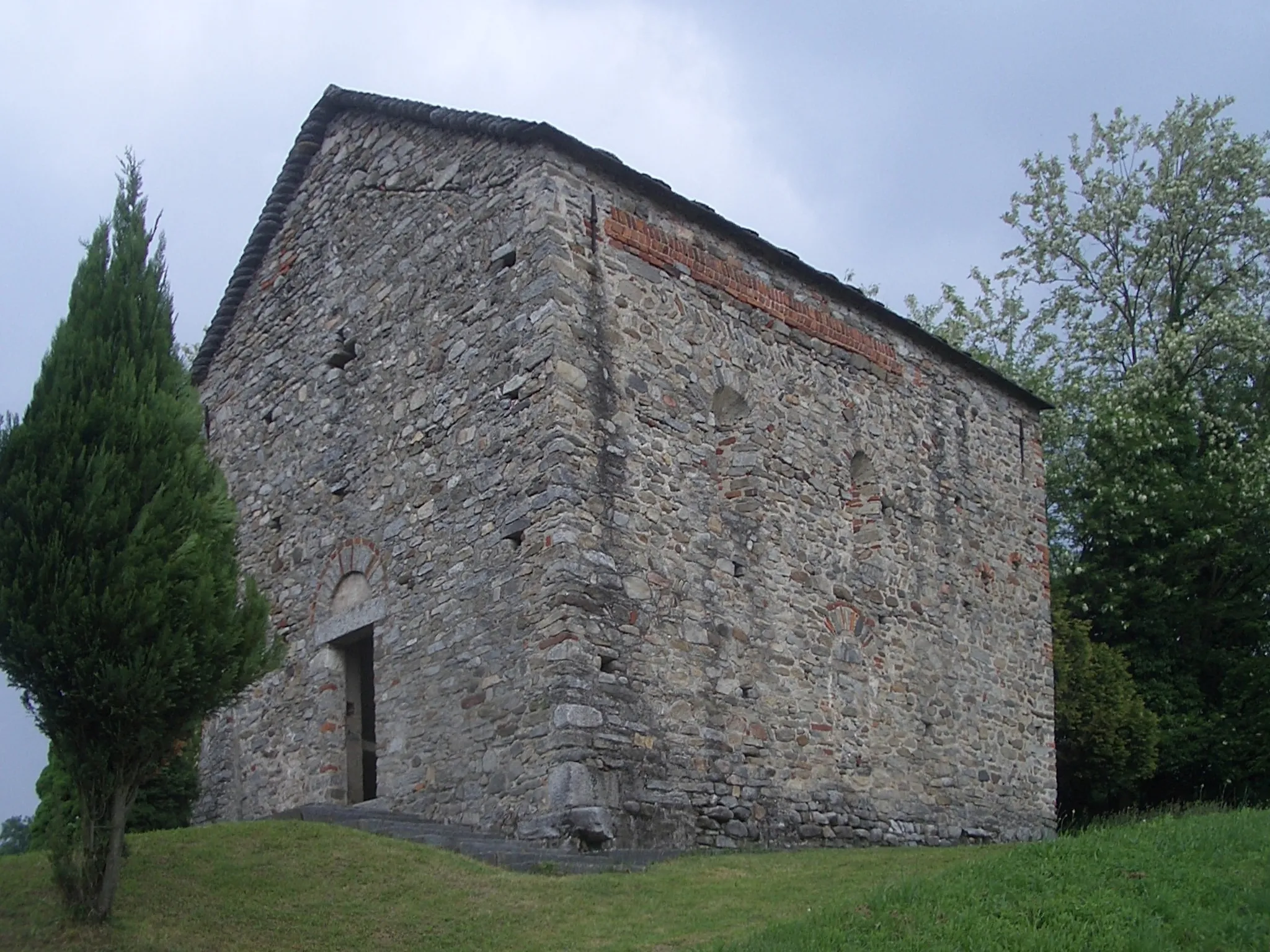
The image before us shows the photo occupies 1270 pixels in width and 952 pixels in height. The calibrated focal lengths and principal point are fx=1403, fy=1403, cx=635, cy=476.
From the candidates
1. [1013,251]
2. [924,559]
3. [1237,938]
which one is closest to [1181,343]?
[1013,251]

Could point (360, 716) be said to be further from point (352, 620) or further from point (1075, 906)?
point (1075, 906)

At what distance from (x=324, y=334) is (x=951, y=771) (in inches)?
330

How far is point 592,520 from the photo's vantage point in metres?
12.0

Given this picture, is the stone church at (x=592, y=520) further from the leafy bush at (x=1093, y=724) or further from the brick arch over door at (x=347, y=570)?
the leafy bush at (x=1093, y=724)

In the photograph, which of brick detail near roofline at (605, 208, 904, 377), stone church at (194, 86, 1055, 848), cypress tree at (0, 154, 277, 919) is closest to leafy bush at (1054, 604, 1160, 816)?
stone church at (194, 86, 1055, 848)


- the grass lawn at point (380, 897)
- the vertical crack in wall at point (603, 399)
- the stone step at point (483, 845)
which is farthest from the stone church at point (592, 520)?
the grass lawn at point (380, 897)

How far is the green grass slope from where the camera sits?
25.3ft

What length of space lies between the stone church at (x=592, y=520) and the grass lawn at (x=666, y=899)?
1663 mm

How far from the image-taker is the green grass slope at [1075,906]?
7715 mm

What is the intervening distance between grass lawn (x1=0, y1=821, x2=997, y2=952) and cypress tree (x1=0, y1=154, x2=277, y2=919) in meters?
0.49

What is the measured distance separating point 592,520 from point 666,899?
3578 millimetres

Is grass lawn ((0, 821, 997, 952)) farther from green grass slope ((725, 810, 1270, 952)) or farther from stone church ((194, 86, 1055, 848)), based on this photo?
stone church ((194, 86, 1055, 848))

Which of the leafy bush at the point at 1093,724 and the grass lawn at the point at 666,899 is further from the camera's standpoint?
the leafy bush at the point at 1093,724

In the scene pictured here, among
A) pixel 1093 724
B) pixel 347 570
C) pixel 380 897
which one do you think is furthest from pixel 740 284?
pixel 1093 724
